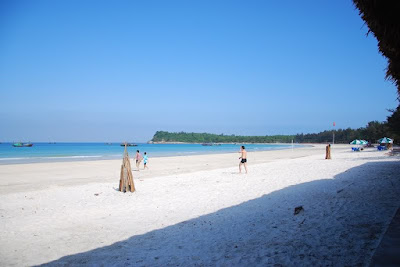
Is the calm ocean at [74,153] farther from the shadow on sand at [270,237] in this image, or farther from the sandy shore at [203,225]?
the shadow on sand at [270,237]

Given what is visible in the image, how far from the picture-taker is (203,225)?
6.06 metres

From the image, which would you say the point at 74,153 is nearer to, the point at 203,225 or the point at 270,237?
the point at 203,225

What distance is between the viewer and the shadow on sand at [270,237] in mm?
4086

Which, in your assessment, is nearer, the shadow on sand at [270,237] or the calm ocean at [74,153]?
the shadow on sand at [270,237]

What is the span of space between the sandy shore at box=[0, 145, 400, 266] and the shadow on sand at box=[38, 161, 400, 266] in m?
0.02

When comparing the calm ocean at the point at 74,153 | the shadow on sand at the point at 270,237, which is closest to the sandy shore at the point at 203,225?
the shadow on sand at the point at 270,237

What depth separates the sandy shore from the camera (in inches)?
170

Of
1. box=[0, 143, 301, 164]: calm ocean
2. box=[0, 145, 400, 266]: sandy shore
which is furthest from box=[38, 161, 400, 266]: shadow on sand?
box=[0, 143, 301, 164]: calm ocean

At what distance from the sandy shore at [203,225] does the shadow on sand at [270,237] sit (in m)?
0.02

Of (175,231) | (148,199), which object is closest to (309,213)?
(175,231)

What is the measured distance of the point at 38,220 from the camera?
6.86 meters

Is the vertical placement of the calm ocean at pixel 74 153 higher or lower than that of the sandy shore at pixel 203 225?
lower

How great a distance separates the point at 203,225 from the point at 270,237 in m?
1.61

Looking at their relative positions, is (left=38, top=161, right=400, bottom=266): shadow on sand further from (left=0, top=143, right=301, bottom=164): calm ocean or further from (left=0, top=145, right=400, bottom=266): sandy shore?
(left=0, top=143, right=301, bottom=164): calm ocean
